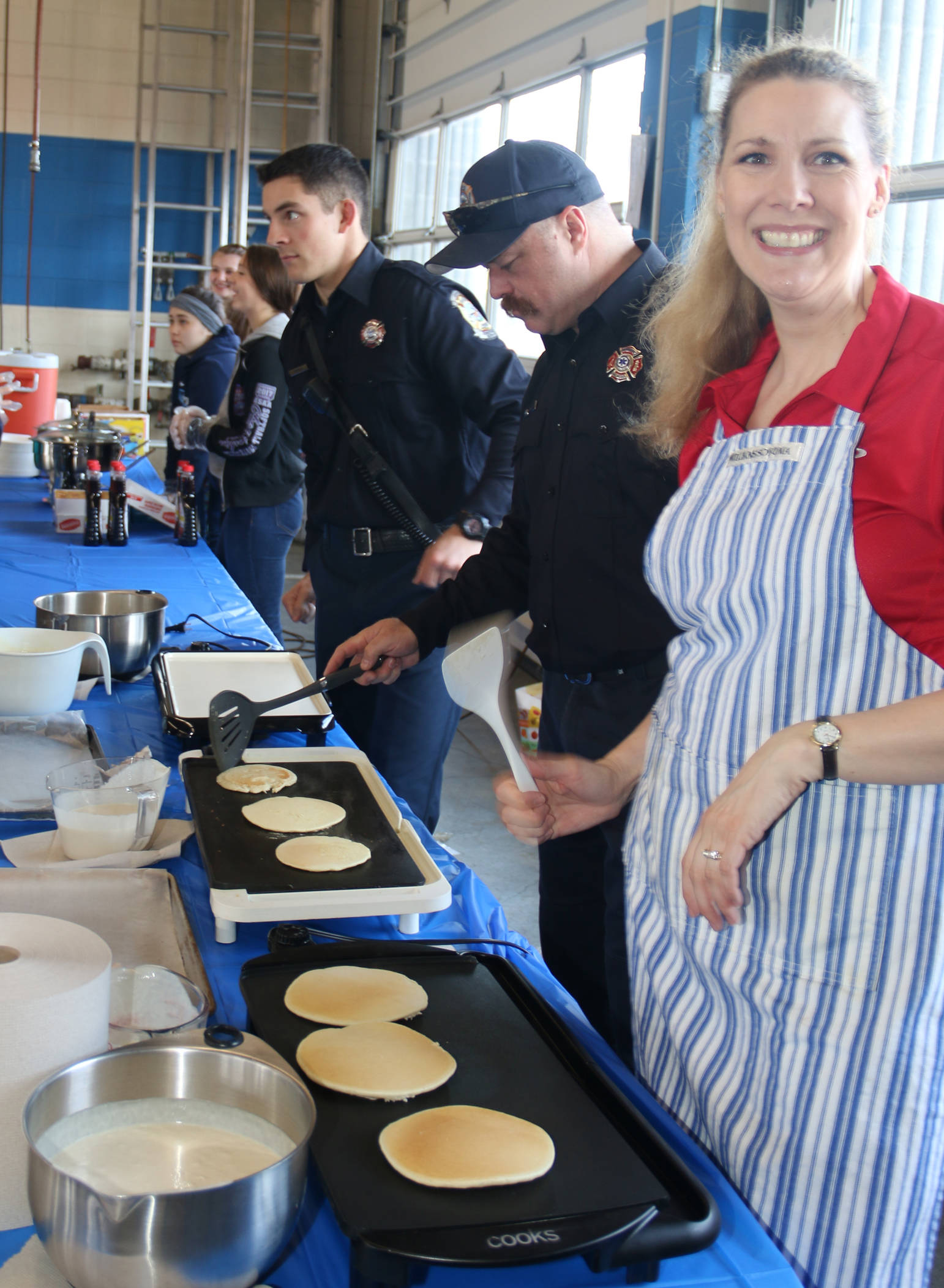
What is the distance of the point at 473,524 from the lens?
2408mm

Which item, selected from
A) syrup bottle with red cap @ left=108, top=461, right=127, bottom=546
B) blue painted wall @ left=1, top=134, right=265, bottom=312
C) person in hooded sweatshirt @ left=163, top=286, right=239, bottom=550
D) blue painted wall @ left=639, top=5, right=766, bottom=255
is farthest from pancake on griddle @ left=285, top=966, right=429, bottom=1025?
blue painted wall @ left=1, top=134, right=265, bottom=312

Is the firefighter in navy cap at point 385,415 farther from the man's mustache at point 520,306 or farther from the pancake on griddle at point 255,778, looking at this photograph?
the pancake on griddle at point 255,778

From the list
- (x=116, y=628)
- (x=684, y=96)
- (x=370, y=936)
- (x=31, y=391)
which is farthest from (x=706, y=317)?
(x=31, y=391)

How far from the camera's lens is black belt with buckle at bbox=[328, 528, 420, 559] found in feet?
8.97

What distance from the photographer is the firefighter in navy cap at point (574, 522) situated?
5.74ft

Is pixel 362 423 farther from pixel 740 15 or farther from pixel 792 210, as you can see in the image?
pixel 740 15

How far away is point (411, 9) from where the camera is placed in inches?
279

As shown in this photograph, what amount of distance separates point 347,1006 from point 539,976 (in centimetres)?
27

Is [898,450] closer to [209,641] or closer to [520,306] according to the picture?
[520,306]

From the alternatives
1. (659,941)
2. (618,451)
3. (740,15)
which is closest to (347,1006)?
(659,941)

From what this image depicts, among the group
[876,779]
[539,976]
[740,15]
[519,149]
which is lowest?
[539,976]

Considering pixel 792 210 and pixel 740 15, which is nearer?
pixel 792 210

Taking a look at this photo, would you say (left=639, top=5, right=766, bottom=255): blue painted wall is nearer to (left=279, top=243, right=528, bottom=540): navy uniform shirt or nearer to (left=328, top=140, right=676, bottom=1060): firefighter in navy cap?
(left=279, top=243, right=528, bottom=540): navy uniform shirt

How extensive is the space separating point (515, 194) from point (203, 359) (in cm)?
371
